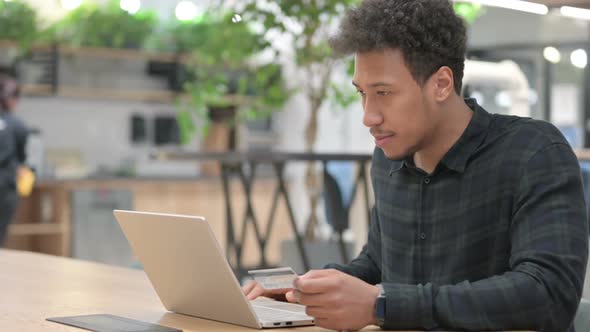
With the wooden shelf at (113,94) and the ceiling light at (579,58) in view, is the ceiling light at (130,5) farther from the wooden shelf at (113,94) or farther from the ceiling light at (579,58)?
the ceiling light at (579,58)

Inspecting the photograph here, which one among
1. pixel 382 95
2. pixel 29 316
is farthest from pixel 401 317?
pixel 29 316

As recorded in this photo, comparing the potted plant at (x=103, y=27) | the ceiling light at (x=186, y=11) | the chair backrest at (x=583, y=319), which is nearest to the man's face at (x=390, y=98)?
the chair backrest at (x=583, y=319)

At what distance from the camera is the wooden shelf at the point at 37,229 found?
300 inches

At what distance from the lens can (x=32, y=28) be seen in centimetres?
770

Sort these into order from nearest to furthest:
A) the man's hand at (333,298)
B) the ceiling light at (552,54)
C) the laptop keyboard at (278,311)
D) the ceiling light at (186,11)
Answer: the man's hand at (333,298), the laptop keyboard at (278,311), the ceiling light at (186,11), the ceiling light at (552,54)

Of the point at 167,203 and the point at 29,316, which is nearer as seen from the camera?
the point at 29,316

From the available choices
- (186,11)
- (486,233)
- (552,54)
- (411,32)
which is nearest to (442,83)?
(411,32)

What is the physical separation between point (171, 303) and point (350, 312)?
16.0 inches

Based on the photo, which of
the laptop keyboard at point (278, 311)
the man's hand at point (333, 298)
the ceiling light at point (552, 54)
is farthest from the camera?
the ceiling light at point (552, 54)

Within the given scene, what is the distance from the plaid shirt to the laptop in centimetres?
21

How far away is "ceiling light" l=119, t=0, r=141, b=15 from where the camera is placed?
8352mm

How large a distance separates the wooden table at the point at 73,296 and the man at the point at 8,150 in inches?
160

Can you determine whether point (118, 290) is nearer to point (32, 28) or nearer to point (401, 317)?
point (401, 317)

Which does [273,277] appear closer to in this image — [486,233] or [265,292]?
[265,292]
